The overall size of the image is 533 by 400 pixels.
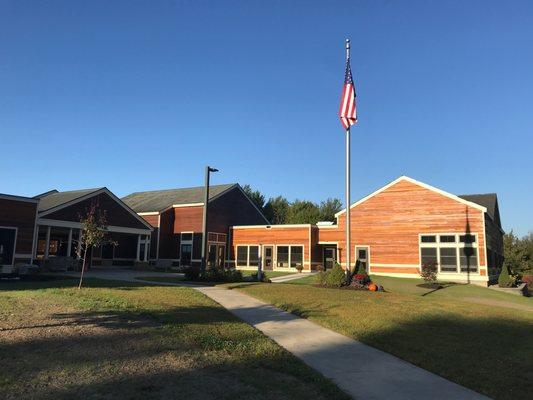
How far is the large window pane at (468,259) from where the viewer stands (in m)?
33.4

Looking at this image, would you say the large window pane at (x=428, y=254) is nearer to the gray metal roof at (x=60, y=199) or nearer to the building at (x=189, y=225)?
the building at (x=189, y=225)

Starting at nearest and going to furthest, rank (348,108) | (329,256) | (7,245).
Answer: (348,108) → (7,245) → (329,256)

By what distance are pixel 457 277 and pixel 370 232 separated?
24.4 ft

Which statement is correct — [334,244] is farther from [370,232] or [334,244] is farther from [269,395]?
[269,395]

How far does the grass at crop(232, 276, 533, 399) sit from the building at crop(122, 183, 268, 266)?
24.1m

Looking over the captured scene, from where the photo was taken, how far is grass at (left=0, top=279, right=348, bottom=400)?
594cm

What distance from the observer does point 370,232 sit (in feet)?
125

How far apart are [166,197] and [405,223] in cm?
2453

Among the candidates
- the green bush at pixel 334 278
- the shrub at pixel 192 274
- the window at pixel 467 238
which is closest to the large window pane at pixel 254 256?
the window at pixel 467 238

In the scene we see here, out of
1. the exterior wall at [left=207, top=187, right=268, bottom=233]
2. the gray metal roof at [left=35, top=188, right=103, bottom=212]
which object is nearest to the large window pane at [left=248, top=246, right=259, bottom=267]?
the exterior wall at [left=207, top=187, right=268, bottom=233]

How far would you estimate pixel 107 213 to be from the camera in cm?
3500

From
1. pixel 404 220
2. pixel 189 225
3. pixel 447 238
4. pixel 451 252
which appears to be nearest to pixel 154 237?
pixel 189 225

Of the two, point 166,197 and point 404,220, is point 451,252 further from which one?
point 166,197

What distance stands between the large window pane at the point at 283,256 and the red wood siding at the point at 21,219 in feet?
68.3
